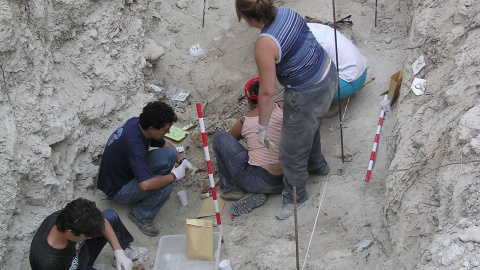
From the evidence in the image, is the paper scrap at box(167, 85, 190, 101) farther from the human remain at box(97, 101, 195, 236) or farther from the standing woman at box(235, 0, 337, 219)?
the standing woman at box(235, 0, 337, 219)

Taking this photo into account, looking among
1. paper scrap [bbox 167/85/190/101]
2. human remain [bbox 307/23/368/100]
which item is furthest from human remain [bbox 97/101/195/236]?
human remain [bbox 307/23/368/100]

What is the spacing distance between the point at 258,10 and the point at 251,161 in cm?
144

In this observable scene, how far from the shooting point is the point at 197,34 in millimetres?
5871

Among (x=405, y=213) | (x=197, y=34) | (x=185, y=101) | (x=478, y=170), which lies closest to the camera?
(x=478, y=170)

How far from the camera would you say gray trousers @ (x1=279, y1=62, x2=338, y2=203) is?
334cm

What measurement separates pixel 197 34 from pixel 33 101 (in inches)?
107

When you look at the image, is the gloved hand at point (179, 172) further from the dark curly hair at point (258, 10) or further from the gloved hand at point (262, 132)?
the dark curly hair at point (258, 10)

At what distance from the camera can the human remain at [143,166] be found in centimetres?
363

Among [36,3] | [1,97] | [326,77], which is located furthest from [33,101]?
[326,77]

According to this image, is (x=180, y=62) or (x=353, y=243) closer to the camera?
(x=353, y=243)

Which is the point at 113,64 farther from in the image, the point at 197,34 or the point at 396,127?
the point at 396,127

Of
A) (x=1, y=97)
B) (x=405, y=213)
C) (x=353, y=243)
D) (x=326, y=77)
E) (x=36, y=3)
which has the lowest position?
(x=353, y=243)

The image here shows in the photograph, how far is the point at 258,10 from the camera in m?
2.94

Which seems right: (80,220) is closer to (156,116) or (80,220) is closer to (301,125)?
(156,116)
